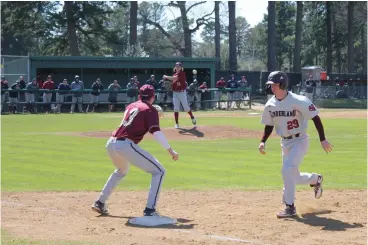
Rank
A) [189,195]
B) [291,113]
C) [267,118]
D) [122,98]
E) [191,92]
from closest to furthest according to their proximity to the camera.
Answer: [291,113]
[267,118]
[189,195]
[122,98]
[191,92]

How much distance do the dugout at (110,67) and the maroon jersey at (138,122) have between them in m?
30.2

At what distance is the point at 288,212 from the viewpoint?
8.91 meters

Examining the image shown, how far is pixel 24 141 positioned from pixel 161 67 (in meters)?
22.0

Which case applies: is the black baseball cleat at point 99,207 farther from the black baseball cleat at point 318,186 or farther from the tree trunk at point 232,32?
the tree trunk at point 232,32

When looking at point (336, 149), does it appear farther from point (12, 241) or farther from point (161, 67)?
point (161, 67)

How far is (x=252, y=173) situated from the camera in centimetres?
1345

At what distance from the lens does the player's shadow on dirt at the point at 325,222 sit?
8.33m

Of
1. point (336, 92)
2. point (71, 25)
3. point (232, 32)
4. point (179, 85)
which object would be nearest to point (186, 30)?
point (232, 32)

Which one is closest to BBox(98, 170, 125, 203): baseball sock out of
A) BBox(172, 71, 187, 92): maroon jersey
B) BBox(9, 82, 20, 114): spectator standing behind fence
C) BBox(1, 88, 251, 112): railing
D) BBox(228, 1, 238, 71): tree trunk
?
BBox(172, 71, 187, 92): maroon jersey

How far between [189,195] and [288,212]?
2.44 m

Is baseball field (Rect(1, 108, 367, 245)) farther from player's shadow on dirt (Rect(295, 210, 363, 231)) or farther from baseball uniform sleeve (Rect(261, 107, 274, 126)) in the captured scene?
baseball uniform sleeve (Rect(261, 107, 274, 126))

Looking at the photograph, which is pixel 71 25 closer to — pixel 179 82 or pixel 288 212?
pixel 179 82

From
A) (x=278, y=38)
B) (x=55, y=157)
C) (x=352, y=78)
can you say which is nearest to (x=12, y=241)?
(x=55, y=157)

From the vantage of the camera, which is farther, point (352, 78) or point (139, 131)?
point (352, 78)
